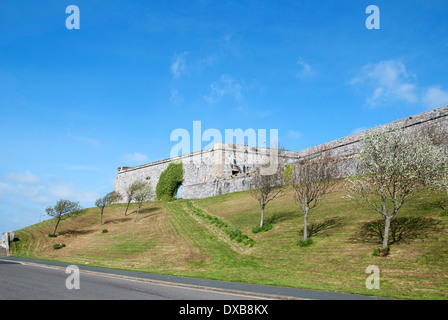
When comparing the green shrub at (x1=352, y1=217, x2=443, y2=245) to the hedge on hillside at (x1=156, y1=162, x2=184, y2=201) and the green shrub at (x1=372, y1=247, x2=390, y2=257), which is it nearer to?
the green shrub at (x1=372, y1=247, x2=390, y2=257)

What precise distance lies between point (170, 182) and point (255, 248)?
40103 millimetres

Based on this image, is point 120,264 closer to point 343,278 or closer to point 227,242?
point 227,242

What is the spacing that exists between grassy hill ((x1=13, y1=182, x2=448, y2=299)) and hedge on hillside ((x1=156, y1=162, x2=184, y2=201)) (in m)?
13.4

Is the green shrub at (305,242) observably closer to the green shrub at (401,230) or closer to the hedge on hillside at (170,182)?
the green shrub at (401,230)

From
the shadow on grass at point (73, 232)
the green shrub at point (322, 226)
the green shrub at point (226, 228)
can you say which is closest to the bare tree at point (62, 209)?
the shadow on grass at point (73, 232)

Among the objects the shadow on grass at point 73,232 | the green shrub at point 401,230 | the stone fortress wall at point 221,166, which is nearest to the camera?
the green shrub at point 401,230

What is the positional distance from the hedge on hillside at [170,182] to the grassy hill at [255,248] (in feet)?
44.0

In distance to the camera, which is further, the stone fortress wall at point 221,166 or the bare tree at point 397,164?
the stone fortress wall at point 221,166

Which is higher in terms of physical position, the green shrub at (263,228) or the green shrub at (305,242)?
the green shrub at (263,228)

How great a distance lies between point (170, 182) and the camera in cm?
6244

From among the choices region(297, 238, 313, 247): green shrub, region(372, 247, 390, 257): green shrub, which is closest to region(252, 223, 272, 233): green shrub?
region(297, 238, 313, 247): green shrub

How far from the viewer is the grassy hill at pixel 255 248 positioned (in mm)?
15195
